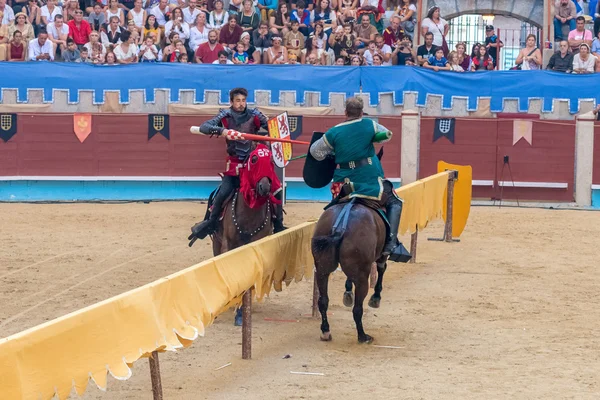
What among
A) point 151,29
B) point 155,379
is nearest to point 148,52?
point 151,29

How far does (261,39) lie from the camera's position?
21.0 meters

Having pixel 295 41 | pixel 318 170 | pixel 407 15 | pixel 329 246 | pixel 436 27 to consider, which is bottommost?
pixel 329 246

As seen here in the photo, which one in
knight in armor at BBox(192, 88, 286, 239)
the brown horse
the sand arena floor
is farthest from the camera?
knight in armor at BBox(192, 88, 286, 239)

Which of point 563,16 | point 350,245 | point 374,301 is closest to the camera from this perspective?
point 350,245

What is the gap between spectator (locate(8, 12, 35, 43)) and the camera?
66.5 ft

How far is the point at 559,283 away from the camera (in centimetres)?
1142

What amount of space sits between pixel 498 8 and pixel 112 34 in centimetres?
833

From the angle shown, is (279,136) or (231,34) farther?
(231,34)

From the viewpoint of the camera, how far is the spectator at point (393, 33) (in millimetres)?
21375

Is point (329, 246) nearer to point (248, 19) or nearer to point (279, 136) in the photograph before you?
point (279, 136)

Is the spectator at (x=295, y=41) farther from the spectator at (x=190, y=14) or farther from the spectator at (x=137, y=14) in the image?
the spectator at (x=137, y=14)

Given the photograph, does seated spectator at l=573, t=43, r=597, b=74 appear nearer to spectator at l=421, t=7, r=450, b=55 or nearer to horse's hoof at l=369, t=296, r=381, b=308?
spectator at l=421, t=7, r=450, b=55

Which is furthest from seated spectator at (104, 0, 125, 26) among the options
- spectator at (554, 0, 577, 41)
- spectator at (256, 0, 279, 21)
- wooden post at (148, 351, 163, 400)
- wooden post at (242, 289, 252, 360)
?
wooden post at (148, 351, 163, 400)

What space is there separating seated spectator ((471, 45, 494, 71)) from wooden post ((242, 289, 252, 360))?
558 inches
